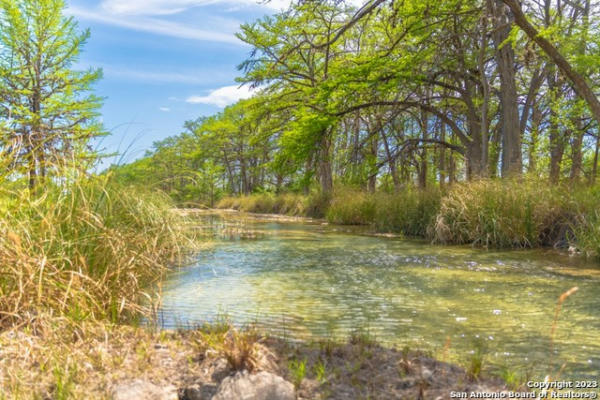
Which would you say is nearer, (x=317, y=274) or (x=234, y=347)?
(x=234, y=347)

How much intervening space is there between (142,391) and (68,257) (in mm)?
1604

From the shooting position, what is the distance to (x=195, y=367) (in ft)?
7.96

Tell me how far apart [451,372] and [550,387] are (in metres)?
0.51

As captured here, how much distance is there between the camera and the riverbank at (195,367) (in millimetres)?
2160

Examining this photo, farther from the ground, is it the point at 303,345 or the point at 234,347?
the point at 234,347

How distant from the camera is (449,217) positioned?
10.3 metres

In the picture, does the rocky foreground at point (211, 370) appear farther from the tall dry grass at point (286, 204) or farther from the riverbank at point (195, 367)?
the tall dry grass at point (286, 204)

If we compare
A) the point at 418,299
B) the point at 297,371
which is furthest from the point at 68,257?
the point at 418,299

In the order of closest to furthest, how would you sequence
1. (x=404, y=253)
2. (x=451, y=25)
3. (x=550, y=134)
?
(x=404, y=253)
(x=451, y=25)
(x=550, y=134)

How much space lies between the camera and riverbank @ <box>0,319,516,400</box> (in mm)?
2160

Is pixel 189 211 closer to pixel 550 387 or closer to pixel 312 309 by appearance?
pixel 312 309

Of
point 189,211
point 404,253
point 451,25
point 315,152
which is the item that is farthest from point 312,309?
point 451,25

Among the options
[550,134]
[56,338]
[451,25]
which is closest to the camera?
[56,338]

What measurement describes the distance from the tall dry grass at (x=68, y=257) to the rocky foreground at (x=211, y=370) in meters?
0.28
